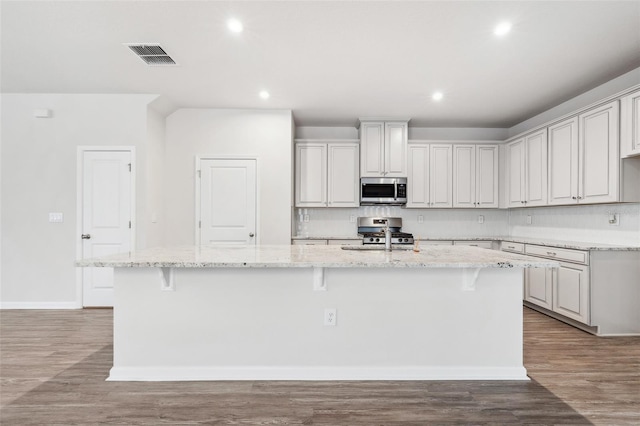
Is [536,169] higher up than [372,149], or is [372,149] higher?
[372,149]

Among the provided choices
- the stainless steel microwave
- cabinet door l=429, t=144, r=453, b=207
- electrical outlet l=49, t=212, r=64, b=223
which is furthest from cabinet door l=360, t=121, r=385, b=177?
electrical outlet l=49, t=212, r=64, b=223

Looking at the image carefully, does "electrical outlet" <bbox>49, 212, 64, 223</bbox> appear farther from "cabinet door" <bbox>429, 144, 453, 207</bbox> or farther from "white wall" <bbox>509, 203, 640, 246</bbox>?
"white wall" <bbox>509, 203, 640, 246</bbox>

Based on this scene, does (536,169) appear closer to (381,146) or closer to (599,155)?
(599,155)

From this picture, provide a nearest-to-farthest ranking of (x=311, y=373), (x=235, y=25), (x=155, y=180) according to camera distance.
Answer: (x=311, y=373) < (x=235, y=25) < (x=155, y=180)

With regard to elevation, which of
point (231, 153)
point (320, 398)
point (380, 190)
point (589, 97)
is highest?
point (589, 97)

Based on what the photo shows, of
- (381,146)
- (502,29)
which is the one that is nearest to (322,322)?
(502,29)

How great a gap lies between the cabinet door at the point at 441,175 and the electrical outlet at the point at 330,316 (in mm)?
3515

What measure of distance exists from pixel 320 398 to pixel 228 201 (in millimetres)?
3236

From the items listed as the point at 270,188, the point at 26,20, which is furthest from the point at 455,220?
the point at 26,20

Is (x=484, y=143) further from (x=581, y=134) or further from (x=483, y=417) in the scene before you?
(x=483, y=417)

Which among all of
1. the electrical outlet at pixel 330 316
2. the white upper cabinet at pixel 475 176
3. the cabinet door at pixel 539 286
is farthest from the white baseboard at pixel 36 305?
the cabinet door at pixel 539 286

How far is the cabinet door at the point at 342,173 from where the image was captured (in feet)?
18.1

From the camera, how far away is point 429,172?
556cm

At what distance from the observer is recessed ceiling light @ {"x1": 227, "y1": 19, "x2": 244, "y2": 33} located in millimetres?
2754
